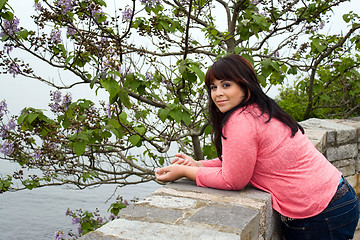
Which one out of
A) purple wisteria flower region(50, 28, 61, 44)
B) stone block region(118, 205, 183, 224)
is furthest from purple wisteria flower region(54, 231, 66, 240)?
stone block region(118, 205, 183, 224)

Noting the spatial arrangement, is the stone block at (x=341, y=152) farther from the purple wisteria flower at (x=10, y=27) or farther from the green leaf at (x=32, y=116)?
the purple wisteria flower at (x=10, y=27)

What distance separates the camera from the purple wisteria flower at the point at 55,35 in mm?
3711

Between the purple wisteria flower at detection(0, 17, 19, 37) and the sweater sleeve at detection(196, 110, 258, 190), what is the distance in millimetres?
2674

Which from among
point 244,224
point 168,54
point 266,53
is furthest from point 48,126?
point 266,53

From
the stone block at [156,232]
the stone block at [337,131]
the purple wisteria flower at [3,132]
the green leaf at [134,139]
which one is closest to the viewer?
the stone block at [156,232]

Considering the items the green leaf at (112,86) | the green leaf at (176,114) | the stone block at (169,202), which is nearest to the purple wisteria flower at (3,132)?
the green leaf at (176,114)

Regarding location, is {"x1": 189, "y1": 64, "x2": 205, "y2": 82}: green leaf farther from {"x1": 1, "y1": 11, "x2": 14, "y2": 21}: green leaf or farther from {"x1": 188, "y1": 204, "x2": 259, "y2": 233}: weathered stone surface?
{"x1": 1, "y1": 11, "x2": 14, "y2": 21}: green leaf

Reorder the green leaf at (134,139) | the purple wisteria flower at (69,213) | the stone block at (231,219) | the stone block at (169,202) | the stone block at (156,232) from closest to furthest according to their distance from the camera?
the stone block at (156,232) → the stone block at (231,219) → the stone block at (169,202) → the green leaf at (134,139) → the purple wisteria flower at (69,213)

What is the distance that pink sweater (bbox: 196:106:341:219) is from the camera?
1681mm

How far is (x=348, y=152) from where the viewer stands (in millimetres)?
4062

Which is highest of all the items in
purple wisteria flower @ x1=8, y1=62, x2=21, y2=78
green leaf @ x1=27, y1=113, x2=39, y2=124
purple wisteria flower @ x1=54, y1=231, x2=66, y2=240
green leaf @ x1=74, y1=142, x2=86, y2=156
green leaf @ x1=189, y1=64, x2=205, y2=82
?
purple wisteria flower @ x1=8, y1=62, x2=21, y2=78

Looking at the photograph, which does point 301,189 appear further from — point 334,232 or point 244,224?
point 244,224

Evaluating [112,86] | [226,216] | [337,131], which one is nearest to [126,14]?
[112,86]

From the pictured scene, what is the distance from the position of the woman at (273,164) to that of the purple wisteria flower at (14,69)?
8.50 feet
